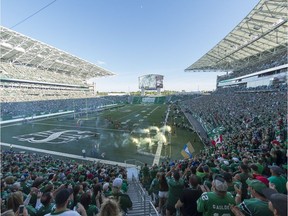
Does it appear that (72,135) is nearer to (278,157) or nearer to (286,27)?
(278,157)

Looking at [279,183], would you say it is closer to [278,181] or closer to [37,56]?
[278,181]

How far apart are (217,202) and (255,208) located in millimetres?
521

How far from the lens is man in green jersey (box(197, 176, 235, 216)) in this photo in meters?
3.05

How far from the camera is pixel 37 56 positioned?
2773 inches

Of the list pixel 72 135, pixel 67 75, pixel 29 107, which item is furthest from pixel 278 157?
pixel 67 75

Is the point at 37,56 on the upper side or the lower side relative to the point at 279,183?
upper

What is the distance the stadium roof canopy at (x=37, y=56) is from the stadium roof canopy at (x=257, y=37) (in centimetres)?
4959

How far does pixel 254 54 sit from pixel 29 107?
57.8m

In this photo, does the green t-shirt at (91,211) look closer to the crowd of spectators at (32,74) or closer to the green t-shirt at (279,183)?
the green t-shirt at (279,183)

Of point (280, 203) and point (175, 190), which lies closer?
point (280, 203)

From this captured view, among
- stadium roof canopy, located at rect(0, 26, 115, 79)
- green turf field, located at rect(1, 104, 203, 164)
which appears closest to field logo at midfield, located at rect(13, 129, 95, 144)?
green turf field, located at rect(1, 104, 203, 164)

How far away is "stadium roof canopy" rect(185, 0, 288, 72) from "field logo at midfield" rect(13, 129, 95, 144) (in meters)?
30.3

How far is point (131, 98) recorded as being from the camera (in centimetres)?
10444

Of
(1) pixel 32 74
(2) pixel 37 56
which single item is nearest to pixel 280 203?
(2) pixel 37 56
